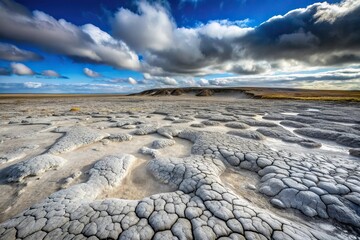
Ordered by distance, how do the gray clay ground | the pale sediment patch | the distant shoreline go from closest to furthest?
the gray clay ground, the pale sediment patch, the distant shoreline

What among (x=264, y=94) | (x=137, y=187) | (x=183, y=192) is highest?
(x=183, y=192)

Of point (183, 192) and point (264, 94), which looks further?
point (264, 94)

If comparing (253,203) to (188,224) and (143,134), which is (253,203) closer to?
(188,224)

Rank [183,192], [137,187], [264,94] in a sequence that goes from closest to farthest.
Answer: [183,192] < [137,187] < [264,94]

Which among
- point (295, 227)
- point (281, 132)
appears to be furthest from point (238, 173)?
point (281, 132)

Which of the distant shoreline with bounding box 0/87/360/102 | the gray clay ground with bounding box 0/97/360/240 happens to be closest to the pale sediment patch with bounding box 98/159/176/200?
the gray clay ground with bounding box 0/97/360/240

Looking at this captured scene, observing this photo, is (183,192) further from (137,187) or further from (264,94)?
(264,94)

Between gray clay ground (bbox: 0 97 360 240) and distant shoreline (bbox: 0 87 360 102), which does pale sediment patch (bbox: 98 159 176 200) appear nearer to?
gray clay ground (bbox: 0 97 360 240)

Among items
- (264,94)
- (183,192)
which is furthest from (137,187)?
(264,94)

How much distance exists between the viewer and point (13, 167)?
3299 mm

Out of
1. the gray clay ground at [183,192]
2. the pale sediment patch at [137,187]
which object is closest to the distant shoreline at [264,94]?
the gray clay ground at [183,192]

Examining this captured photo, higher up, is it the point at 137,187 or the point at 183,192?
the point at 183,192

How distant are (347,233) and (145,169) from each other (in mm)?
3200

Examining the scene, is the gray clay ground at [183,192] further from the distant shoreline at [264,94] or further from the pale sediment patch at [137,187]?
the distant shoreline at [264,94]
